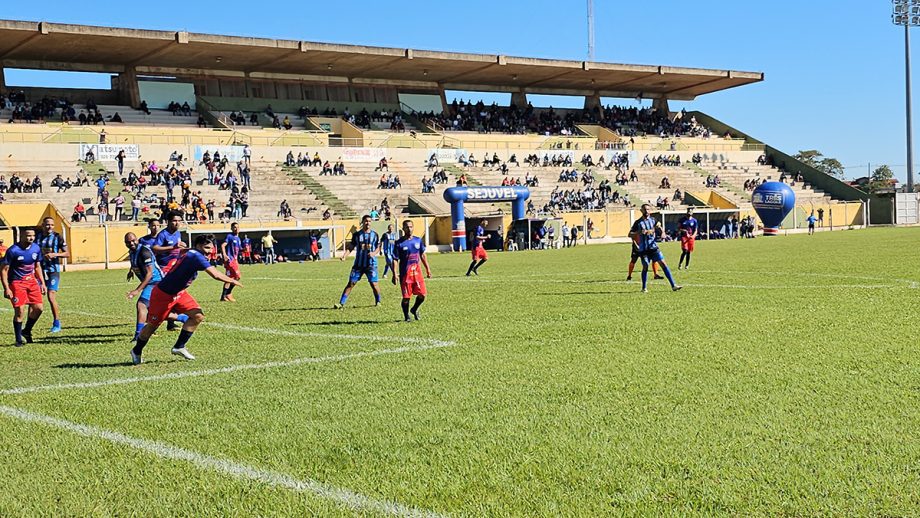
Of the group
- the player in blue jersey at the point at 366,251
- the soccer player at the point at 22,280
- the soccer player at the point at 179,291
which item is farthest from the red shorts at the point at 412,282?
the soccer player at the point at 22,280

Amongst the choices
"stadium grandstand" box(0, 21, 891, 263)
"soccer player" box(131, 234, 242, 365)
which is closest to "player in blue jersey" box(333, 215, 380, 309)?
"soccer player" box(131, 234, 242, 365)

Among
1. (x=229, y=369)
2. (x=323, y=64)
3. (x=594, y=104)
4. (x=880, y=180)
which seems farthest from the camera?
(x=880, y=180)

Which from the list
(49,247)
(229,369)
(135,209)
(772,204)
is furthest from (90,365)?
(772,204)

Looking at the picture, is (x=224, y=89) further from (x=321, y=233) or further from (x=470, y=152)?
(x=321, y=233)

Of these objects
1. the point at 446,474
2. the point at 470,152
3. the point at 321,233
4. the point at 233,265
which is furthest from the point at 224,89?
the point at 446,474

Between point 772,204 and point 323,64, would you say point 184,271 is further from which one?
point 323,64

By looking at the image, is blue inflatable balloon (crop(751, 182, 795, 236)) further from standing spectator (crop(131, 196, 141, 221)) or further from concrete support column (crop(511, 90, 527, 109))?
standing spectator (crop(131, 196, 141, 221))

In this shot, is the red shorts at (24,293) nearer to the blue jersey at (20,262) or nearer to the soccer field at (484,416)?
the blue jersey at (20,262)

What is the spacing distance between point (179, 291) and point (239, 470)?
16.1 feet

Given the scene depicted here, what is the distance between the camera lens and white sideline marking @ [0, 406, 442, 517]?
5.03 meters

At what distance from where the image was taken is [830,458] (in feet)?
18.5

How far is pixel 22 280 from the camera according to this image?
12.9 meters

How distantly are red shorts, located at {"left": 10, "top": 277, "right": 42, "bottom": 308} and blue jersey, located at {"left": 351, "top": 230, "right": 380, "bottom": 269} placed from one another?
17.8 ft

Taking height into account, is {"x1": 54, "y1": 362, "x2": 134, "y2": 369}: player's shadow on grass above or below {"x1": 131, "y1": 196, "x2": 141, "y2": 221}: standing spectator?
below
